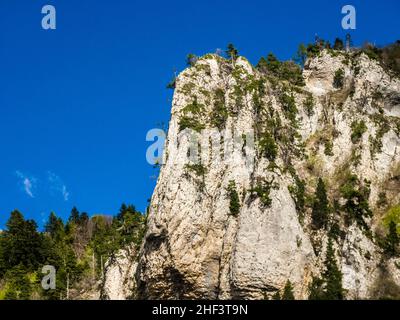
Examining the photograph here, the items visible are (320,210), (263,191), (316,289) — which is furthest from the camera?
(320,210)

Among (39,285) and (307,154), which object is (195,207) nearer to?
(307,154)

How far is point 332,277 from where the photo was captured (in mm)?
58938

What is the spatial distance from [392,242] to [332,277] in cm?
617

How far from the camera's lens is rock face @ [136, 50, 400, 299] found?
5984cm

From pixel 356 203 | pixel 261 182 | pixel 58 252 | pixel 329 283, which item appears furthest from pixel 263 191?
pixel 58 252

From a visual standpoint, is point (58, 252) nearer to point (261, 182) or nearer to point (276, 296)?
point (261, 182)

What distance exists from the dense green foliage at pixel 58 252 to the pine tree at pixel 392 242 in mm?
22751

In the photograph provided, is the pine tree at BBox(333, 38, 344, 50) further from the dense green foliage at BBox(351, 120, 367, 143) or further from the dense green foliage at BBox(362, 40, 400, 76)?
the dense green foliage at BBox(351, 120, 367, 143)

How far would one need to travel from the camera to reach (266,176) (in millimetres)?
63188

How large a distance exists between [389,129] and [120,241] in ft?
92.7

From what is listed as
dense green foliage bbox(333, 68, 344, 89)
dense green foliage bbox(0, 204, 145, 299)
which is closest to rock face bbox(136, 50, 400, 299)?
dense green foliage bbox(333, 68, 344, 89)

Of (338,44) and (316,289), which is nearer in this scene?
(316,289)

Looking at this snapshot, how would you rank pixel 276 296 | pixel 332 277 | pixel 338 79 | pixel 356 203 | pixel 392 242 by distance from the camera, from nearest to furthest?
pixel 276 296 → pixel 332 277 → pixel 392 242 → pixel 356 203 → pixel 338 79

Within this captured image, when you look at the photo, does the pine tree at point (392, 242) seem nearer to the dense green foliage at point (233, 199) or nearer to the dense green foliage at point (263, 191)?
the dense green foliage at point (263, 191)
